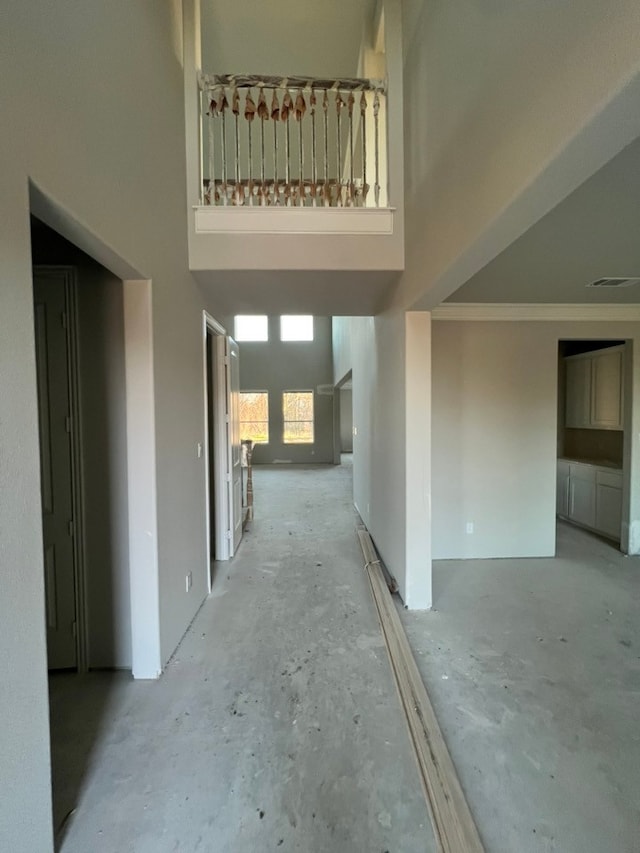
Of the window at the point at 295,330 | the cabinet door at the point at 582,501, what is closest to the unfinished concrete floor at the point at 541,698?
the cabinet door at the point at 582,501

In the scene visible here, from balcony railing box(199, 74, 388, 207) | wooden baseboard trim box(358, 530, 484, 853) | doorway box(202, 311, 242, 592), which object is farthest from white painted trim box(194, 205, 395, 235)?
wooden baseboard trim box(358, 530, 484, 853)

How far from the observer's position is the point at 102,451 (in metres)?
2.23

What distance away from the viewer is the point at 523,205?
132 cm

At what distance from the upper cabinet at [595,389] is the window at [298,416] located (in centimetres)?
732

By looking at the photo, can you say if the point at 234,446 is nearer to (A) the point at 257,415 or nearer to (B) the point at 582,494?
(B) the point at 582,494

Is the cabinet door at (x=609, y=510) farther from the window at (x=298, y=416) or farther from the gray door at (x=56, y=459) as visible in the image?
the window at (x=298, y=416)

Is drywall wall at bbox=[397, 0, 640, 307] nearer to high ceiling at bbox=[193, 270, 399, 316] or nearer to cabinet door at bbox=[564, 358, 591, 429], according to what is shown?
high ceiling at bbox=[193, 270, 399, 316]

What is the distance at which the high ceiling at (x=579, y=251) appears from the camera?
1.76 meters

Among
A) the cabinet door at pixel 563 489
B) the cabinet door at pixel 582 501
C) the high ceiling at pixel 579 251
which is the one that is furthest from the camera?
the cabinet door at pixel 563 489

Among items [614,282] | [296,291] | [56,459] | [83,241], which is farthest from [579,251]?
[56,459]

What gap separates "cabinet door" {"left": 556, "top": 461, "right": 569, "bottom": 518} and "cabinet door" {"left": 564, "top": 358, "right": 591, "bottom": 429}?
0.56 m

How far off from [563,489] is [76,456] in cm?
540

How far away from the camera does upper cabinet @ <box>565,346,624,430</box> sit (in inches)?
171

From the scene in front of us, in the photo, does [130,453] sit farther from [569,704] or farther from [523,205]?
[569,704]
